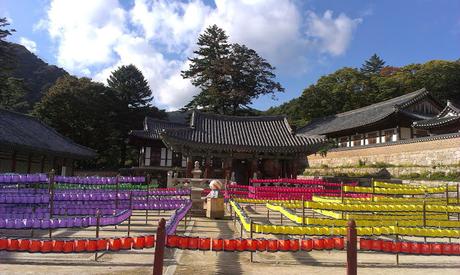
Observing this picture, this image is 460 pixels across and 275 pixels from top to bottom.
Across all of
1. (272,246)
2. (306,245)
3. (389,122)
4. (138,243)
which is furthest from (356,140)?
(138,243)

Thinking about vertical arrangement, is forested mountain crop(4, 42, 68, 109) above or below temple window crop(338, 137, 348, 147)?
above

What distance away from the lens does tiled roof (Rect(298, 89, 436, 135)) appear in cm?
3597

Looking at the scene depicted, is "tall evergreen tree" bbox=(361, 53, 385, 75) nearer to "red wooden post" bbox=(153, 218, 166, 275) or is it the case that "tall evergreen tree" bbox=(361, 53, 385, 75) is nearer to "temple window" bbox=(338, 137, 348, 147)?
"temple window" bbox=(338, 137, 348, 147)

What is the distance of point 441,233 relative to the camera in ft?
26.0

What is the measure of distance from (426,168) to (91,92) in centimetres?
3885

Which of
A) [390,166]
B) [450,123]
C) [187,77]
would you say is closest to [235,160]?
[390,166]

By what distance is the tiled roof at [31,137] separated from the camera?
19528 mm

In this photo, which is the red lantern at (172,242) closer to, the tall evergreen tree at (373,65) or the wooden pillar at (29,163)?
the wooden pillar at (29,163)

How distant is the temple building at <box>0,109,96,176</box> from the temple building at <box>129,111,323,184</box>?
736 cm

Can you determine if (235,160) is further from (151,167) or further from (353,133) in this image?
(353,133)

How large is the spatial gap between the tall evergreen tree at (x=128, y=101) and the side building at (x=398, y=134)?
23.7 m

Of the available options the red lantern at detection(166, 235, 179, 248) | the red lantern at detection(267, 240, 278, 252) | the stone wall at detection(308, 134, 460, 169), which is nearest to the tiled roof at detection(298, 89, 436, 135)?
the stone wall at detection(308, 134, 460, 169)

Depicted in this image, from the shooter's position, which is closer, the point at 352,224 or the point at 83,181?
the point at 352,224

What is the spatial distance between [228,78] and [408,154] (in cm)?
2709
